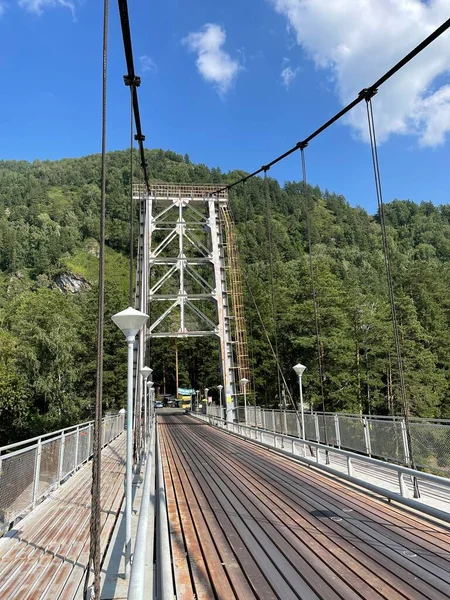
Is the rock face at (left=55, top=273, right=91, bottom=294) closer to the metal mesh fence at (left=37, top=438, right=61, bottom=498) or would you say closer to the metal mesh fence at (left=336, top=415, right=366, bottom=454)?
the metal mesh fence at (left=336, top=415, right=366, bottom=454)

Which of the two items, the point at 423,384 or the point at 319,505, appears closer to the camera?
the point at 319,505

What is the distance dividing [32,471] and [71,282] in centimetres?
9671

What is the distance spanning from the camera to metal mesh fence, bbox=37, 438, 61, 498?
26.3ft

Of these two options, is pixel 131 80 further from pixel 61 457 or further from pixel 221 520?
pixel 221 520

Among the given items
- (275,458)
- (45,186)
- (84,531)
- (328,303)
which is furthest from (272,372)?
(45,186)

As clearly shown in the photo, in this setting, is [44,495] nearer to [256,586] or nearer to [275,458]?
[256,586]

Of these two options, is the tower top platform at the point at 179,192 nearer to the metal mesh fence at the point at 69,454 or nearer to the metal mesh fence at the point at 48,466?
the metal mesh fence at the point at 69,454

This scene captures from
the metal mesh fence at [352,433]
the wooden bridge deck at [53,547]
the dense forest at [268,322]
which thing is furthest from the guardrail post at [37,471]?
the dense forest at [268,322]

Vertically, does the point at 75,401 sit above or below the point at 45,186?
below

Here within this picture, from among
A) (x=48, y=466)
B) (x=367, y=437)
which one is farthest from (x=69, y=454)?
(x=367, y=437)

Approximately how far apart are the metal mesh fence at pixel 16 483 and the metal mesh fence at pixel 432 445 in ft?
22.2

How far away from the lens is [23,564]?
474 cm

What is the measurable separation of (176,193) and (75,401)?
21.8 m

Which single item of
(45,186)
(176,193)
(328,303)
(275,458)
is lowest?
(275,458)
